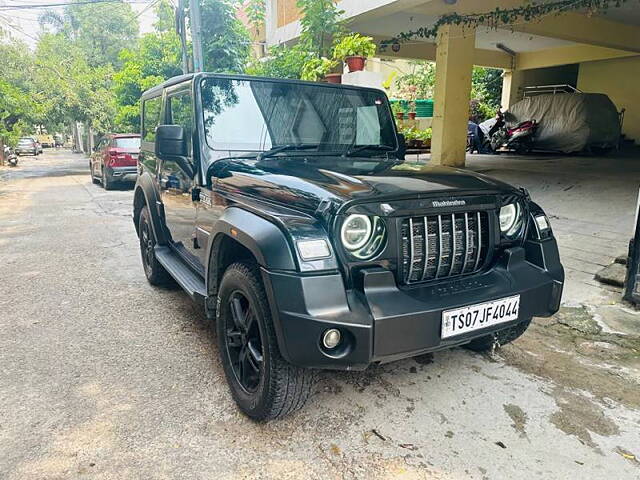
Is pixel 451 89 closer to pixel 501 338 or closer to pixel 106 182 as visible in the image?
pixel 501 338

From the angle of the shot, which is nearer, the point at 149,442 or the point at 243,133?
the point at 149,442

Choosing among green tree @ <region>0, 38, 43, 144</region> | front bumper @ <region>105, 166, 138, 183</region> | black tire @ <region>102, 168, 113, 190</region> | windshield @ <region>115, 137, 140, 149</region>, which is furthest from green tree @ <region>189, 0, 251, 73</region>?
green tree @ <region>0, 38, 43, 144</region>

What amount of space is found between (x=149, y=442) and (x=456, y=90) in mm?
8926

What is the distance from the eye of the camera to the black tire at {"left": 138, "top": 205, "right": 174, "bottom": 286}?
175 inches

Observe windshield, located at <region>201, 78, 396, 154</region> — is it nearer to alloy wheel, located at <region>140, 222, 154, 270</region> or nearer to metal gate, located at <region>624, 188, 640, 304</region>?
alloy wheel, located at <region>140, 222, 154, 270</region>

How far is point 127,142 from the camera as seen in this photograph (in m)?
12.8

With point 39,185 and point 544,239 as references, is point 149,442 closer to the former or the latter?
point 544,239

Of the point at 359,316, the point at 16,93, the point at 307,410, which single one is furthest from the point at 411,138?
the point at 16,93

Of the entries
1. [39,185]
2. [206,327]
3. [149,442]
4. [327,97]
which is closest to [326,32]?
[327,97]

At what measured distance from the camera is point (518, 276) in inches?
97.1

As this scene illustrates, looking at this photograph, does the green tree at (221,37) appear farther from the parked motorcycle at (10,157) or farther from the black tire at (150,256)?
the parked motorcycle at (10,157)

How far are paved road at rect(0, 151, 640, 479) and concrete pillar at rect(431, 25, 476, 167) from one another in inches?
248

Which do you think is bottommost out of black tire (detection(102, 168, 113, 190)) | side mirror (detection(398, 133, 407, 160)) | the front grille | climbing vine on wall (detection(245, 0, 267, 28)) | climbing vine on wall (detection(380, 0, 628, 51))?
black tire (detection(102, 168, 113, 190))

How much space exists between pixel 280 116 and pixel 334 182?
3.69 ft
